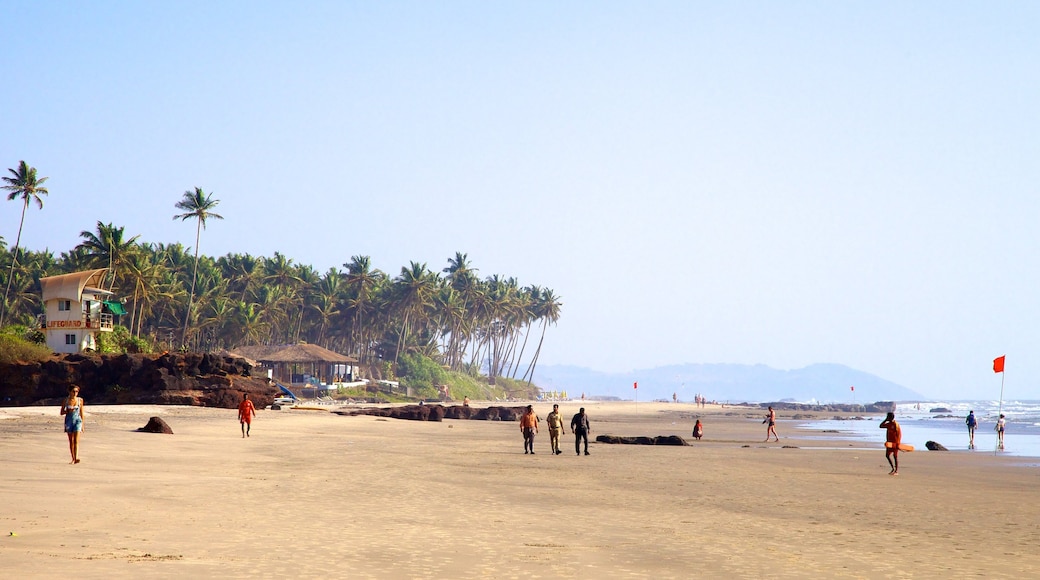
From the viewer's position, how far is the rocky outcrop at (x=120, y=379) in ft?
144

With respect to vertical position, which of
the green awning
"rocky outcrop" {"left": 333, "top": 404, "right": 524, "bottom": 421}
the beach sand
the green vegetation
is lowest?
"rocky outcrop" {"left": 333, "top": 404, "right": 524, "bottom": 421}

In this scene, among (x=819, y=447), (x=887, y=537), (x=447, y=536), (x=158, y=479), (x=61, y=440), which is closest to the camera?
(x=447, y=536)

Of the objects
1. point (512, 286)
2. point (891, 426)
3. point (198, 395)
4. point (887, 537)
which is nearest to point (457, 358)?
point (512, 286)

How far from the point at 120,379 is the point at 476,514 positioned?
36.1 metres

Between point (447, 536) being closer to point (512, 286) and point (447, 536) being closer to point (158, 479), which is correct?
point (158, 479)

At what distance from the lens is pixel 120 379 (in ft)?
146

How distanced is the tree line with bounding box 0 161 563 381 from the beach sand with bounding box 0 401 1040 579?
141ft

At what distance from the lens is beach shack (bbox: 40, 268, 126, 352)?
179ft

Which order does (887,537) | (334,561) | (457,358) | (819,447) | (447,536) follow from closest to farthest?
(334,561)
(447,536)
(887,537)
(819,447)
(457,358)

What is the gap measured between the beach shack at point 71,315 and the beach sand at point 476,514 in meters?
29.9

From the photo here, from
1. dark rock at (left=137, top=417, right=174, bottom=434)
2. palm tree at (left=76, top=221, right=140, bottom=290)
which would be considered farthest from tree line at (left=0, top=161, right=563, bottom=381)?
dark rock at (left=137, top=417, right=174, bottom=434)

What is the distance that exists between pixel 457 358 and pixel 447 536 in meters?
122

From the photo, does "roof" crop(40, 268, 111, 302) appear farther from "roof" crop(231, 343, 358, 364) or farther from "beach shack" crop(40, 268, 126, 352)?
"roof" crop(231, 343, 358, 364)

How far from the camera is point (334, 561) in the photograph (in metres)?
9.73
